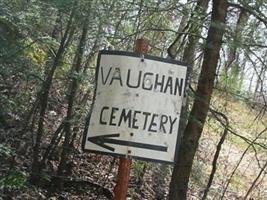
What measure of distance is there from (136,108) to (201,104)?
8.24 ft

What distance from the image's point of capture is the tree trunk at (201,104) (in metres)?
4.98

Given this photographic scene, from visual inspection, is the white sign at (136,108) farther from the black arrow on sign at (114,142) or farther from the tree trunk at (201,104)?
the tree trunk at (201,104)

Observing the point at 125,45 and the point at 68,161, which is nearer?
the point at 125,45

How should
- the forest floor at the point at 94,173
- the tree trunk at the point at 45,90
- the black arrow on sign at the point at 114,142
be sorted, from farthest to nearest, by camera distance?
the forest floor at the point at 94,173
the tree trunk at the point at 45,90
the black arrow on sign at the point at 114,142

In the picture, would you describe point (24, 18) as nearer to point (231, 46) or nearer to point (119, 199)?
point (231, 46)

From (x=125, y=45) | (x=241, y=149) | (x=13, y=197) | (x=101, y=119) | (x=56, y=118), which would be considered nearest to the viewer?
(x=101, y=119)

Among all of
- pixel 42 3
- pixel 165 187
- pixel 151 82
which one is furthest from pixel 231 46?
pixel 165 187

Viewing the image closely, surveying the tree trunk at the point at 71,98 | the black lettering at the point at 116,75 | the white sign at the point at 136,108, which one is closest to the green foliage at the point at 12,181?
the tree trunk at the point at 71,98

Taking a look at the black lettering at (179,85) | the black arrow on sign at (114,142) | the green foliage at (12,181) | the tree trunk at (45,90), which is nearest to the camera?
the black arrow on sign at (114,142)

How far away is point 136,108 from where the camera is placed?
8.66ft

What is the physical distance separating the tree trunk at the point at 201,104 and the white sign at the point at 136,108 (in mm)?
2284

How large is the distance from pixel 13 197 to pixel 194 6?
3340 mm

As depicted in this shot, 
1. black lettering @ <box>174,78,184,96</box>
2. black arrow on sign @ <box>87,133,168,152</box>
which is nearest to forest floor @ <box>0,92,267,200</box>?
black lettering @ <box>174,78,184,96</box>

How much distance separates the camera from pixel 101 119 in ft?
8.75
